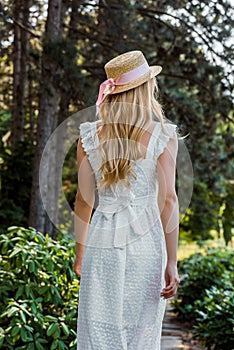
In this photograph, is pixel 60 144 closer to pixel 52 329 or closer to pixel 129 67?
pixel 52 329

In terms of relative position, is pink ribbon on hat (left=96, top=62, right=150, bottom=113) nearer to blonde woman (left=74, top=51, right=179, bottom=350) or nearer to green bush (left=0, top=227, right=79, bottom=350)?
blonde woman (left=74, top=51, right=179, bottom=350)

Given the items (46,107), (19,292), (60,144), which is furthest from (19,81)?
(19,292)

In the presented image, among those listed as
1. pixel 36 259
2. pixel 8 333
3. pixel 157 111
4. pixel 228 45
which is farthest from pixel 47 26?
pixel 157 111

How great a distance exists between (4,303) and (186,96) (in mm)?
8135

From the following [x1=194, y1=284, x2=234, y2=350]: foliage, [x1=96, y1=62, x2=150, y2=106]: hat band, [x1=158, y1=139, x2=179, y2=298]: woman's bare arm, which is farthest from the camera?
[x1=194, y1=284, x2=234, y2=350]: foliage

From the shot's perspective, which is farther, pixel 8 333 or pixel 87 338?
pixel 8 333

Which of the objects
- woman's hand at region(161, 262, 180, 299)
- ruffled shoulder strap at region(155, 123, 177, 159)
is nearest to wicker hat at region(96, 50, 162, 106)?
ruffled shoulder strap at region(155, 123, 177, 159)

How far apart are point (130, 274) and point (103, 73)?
7.32 m

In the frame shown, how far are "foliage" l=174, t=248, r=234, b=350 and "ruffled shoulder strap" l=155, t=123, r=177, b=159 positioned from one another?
2437 millimetres

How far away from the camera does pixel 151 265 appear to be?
3246 mm

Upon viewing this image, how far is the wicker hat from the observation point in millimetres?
3281

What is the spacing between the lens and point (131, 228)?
327cm

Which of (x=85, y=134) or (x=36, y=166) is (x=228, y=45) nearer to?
(x=36, y=166)

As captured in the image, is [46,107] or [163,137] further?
[46,107]
